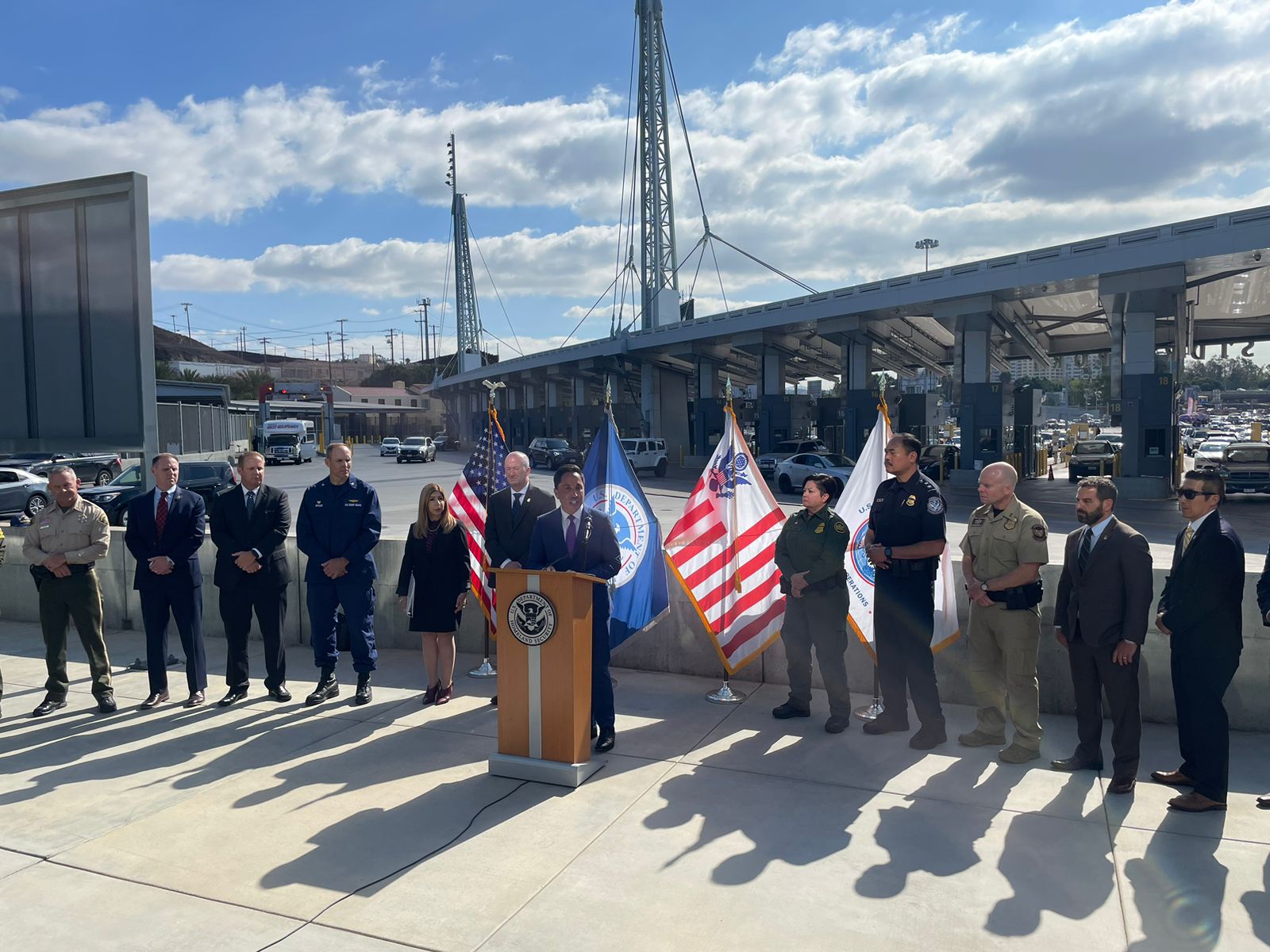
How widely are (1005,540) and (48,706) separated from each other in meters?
7.08

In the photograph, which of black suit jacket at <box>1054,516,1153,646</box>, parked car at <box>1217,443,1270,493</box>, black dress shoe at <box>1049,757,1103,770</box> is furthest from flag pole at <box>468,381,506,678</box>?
parked car at <box>1217,443,1270,493</box>

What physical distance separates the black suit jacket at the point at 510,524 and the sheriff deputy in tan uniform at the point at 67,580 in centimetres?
290

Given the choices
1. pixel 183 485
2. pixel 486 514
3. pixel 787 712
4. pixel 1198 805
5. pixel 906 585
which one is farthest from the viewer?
pixel 183 485

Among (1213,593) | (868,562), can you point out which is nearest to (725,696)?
(868,562)

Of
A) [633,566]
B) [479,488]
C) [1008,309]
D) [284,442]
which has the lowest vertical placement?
[633,566]

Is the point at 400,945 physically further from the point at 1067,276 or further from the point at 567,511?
the point at 1067,276

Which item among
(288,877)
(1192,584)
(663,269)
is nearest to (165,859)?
(288,877)

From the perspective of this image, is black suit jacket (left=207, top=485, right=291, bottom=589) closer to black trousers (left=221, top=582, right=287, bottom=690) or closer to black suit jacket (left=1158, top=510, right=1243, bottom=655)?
black trousers (left=221, top=582, right=287, bottom=690)

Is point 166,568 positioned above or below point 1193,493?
below

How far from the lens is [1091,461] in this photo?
110 ft

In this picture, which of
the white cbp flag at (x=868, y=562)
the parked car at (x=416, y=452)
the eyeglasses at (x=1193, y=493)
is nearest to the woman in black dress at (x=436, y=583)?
the white cbp flag at (x=868, y=562)

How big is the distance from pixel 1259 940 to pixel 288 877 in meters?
4.20

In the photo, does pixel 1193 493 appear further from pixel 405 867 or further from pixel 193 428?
pixel 193 428

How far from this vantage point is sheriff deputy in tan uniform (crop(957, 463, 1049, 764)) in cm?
552
